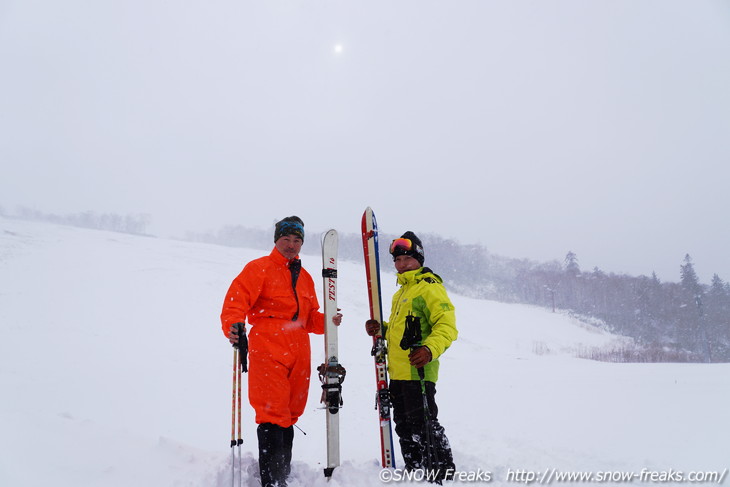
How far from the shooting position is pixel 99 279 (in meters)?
18.1

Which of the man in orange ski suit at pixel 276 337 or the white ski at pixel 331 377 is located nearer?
the man in orange ski suit at pixel 276 337

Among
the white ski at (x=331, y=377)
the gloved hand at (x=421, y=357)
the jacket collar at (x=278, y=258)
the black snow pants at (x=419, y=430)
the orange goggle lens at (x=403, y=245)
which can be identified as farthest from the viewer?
the orange goggle lens at (x=403, y=245)

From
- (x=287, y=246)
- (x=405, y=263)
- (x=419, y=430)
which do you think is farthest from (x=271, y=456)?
(x=405, y=263)

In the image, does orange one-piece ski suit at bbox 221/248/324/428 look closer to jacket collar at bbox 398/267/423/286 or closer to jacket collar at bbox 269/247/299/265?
jacket collar at bbox 269/247/299/265

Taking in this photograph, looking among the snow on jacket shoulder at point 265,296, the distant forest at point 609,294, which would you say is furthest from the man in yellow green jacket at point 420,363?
the distant forest at point 609,294

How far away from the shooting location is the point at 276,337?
3.21 meters

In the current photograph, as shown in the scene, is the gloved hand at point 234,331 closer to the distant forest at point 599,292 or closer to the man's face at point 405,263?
the man's face at point 405,263

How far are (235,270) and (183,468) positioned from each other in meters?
23.2

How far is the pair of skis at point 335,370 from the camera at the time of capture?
134 inches

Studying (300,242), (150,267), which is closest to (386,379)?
(300,242)

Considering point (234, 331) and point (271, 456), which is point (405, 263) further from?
point (271, 456)

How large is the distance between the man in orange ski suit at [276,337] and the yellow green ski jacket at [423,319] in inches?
25.0

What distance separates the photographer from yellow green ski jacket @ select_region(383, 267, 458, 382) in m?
3.16

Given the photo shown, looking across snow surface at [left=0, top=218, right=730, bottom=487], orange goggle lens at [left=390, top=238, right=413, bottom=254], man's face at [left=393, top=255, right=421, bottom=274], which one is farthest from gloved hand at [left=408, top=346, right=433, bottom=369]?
snow surface at [left=0, top=218, right=730, bottom=487]
